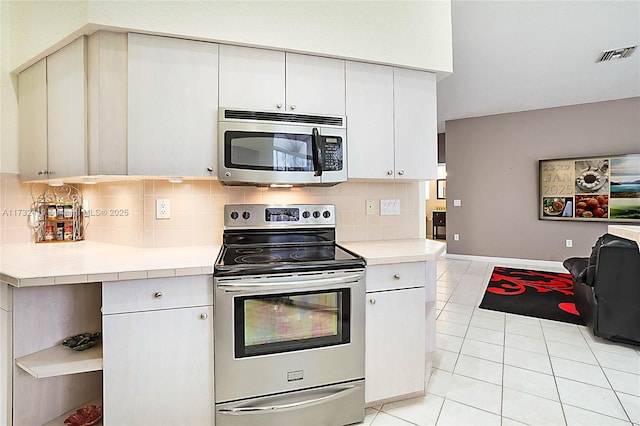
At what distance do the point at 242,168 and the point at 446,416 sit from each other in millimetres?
1752

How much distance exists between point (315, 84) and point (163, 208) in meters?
1.21

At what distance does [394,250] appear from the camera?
78.5 inches

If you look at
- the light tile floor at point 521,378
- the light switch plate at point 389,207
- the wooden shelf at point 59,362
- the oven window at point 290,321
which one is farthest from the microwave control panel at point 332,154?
the wooden shelf at point 59,362

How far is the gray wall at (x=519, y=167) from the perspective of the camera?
530cm

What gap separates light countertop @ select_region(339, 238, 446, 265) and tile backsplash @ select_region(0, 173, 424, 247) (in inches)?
8.1

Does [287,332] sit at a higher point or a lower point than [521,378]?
higher

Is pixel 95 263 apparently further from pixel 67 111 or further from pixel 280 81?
pixel 280 81

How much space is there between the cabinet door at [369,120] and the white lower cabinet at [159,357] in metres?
1.18

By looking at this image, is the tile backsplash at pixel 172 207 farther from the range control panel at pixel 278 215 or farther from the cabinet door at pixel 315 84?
the cabinet door at pixel 315 84

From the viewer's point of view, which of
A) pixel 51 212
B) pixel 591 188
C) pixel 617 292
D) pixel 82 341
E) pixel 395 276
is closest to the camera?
pixel 82 341

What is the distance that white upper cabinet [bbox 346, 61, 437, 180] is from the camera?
2.14 m

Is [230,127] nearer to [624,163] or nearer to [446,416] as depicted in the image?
[446,416]

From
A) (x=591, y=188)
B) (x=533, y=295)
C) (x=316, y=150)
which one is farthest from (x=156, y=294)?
(x=591, y=188)

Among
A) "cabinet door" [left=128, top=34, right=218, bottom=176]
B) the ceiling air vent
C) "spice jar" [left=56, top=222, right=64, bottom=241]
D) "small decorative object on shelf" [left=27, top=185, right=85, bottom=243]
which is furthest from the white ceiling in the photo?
"spice jar" [left=56, top=222, right=64, bottom=241]
